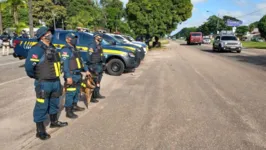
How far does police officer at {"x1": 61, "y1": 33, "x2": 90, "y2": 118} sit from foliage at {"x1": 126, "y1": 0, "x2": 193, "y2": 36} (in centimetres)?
2444

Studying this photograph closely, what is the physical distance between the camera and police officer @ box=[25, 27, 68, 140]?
4402 millimetres

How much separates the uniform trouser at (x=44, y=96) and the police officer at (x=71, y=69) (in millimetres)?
696

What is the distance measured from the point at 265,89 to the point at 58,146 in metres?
6.82

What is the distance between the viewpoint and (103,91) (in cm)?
866

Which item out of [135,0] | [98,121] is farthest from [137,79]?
[135,0]

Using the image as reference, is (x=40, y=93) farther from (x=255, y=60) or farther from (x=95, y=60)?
(x=255, y=60)

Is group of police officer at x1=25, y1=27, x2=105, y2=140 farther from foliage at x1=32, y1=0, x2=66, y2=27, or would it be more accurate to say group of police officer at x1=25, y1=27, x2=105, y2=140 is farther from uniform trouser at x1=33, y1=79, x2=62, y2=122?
foliage at x1=32, y1=0, x2=66, y2=27

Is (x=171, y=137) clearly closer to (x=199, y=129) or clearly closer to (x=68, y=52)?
(x=199, y=129)

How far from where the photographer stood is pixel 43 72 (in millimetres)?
4484

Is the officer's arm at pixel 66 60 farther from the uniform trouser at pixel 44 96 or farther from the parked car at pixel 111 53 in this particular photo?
the parked car at pixel 111 53

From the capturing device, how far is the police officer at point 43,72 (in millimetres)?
4402

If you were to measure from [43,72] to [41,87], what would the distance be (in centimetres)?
24

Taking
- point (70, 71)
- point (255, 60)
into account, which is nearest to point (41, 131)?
point (70, 71)

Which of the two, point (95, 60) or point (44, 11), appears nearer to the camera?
point (95, 60)
